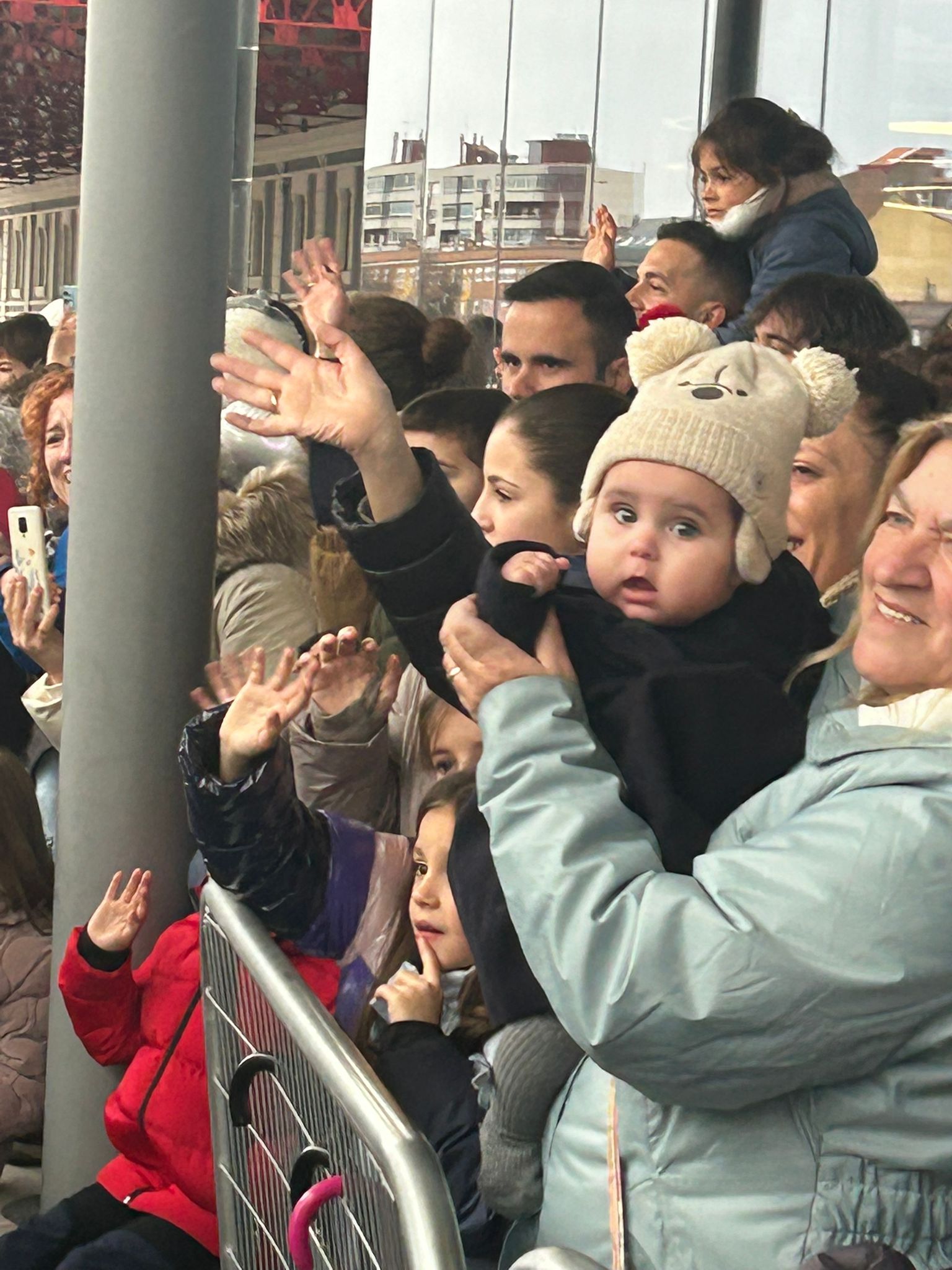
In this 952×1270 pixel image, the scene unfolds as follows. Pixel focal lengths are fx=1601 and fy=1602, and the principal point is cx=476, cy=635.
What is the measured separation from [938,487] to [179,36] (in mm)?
1694

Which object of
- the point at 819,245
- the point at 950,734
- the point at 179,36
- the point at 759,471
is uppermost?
the point at 179,36

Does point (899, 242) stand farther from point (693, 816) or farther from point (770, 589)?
point (693, 816)

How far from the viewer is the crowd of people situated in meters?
1.28

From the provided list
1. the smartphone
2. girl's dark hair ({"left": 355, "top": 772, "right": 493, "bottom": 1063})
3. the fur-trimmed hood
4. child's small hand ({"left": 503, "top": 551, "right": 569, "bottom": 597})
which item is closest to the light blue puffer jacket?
child's small hand ({"left": 503, "top": 551, "right": 569, "bottom": 597})

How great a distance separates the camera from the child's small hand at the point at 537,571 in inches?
61.1

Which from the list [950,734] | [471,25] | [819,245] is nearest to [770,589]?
[950,734]

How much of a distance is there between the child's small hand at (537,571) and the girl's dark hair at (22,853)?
1.95 m

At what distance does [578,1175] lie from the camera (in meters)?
1.44

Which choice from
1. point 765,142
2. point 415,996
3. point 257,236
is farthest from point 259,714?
point 257,236

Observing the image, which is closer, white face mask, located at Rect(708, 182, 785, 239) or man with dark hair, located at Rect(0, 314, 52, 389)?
white face mask, located at Rect(708, 182, 785, 239)

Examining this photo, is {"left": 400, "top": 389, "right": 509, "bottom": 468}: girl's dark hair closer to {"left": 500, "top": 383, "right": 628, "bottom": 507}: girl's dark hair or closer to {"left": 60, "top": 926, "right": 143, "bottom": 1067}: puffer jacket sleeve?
{"left": 500, "top": 383, "right": 628, "bottom": 507}: girl's dark hair

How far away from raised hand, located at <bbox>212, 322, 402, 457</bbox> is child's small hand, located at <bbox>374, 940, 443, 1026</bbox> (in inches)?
26.6

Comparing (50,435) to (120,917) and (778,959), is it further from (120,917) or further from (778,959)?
(778,959)

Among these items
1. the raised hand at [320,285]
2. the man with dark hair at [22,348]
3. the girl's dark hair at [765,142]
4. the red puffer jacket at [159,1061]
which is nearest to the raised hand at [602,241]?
the girl's dark hair at [765,142]
